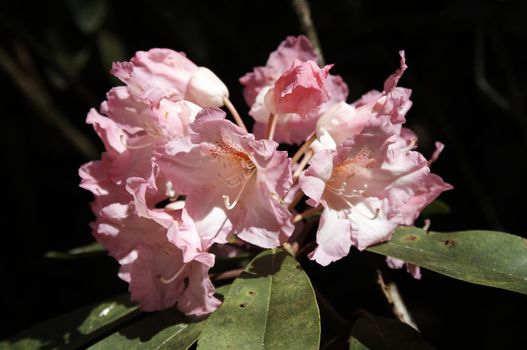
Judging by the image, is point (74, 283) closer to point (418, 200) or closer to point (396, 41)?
point (396, 41)

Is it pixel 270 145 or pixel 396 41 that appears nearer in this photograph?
pixel 270 145

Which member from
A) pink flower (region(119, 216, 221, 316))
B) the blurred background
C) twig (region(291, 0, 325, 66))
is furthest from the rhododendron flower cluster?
the blurred background

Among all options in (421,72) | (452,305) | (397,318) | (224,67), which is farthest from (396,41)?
(397,318)

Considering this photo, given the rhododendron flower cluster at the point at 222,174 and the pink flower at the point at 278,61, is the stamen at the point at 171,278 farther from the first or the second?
the pink flower at the point at 278,61

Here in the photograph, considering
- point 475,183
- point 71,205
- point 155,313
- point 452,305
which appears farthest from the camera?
point 71,205

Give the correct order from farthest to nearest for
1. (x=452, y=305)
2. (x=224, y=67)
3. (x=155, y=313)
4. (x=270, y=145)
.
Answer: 1. (x=452, y=305)
2. (x=224, y=67)
3. (x=155, y=313)
4. (x=270, y=145)

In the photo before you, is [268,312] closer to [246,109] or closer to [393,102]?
[393,102]

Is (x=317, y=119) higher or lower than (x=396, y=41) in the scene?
higher
